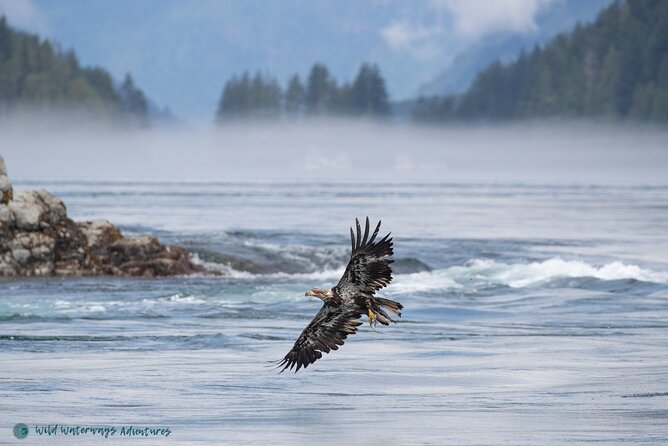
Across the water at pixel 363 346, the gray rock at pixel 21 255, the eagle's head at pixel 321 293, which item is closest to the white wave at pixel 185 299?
the water at pixel 363 346

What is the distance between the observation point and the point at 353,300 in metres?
14.4

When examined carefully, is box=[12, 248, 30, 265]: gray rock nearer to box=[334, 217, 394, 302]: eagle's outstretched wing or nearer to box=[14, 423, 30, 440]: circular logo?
box=[14, 423, 30, 440]: circular logo

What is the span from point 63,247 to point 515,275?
30.6 feet

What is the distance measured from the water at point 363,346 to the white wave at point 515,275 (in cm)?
6

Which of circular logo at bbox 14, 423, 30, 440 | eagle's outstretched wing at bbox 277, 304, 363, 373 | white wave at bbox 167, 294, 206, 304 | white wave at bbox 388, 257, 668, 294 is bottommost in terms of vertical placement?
circular logo at bbox 14, 423, 30, 440

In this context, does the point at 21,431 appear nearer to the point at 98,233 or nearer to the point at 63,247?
the point at 63,247

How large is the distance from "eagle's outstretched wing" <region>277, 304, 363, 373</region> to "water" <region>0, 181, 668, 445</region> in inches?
24.0

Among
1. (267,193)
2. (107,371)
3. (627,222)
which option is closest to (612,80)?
(267,193)

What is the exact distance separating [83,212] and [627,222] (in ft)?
57.3

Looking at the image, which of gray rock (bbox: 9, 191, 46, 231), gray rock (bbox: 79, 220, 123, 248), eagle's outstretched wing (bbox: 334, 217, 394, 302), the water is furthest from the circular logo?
gray rock (bbox: 79, 220, 123, 248)

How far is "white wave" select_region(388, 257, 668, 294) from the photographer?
29.3 meters

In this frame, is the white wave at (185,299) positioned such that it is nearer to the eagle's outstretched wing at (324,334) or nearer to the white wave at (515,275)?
the white wave at (515,275)

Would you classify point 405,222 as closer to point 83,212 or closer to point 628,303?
point 83,212

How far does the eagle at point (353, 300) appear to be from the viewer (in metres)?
14.2
